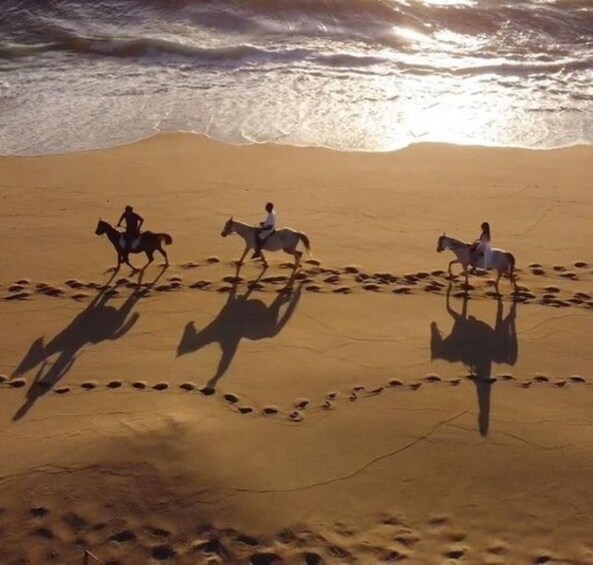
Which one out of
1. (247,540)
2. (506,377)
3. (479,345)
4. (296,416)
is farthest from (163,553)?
(479,345)

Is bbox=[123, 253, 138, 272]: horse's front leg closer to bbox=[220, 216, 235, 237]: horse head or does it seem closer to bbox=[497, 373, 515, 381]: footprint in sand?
bbox=[220, 216, 235, 237]: horse head

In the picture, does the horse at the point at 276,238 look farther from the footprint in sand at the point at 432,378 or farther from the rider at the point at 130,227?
the footprint in sand at the point at 432,378

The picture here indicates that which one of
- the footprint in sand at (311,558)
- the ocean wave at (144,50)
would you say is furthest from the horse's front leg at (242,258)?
the ocean wave at (144,50)

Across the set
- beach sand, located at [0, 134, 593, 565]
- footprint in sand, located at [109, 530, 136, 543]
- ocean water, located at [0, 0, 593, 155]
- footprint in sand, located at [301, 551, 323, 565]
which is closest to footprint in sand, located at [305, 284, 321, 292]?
beach sand, located at [0, 134, 593, 565]

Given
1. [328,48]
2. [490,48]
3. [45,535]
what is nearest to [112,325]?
[45,535]

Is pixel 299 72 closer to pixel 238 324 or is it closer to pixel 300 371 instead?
pixel 238 324

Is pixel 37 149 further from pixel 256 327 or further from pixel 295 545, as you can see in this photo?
pixel 295 545
